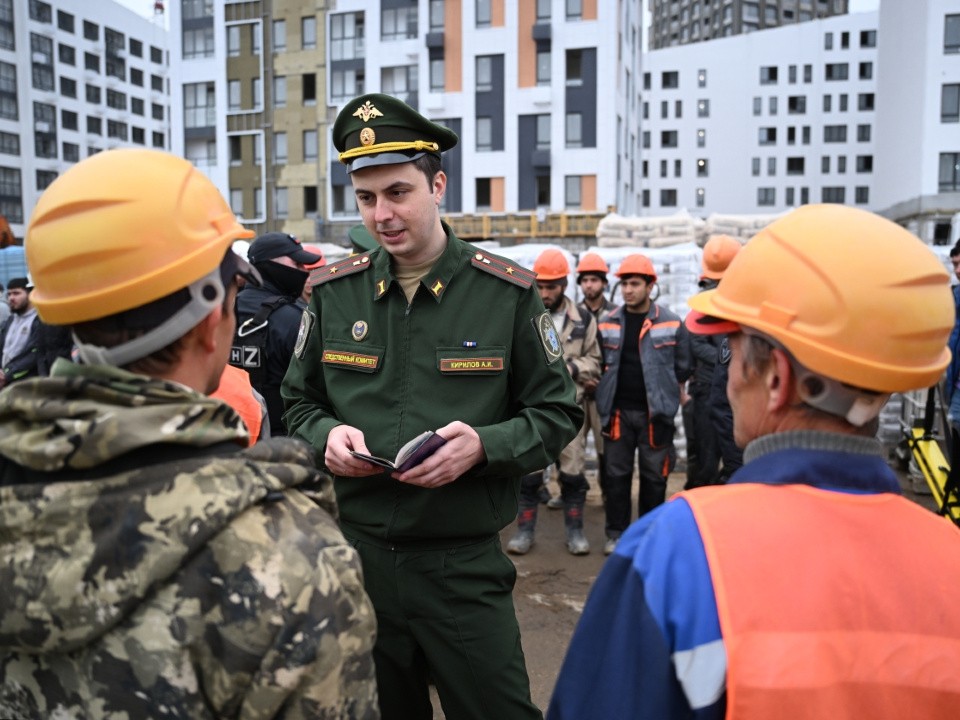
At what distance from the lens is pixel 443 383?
2.30 m

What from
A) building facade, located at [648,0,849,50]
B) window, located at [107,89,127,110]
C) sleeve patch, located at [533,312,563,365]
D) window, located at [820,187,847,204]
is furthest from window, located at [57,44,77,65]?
building facade, located at [648,0,849,50]

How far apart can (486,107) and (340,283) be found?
33.7 m

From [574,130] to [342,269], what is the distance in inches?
1306

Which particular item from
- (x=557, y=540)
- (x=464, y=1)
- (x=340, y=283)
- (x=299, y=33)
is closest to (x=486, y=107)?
(x=464, y=1)

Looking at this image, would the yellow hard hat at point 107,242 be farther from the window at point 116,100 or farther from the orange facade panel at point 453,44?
the window at point 116,100

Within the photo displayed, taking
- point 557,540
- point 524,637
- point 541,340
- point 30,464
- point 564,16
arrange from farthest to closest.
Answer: point 564,16 → point 557,540 → point 524,637 → point 541,340 → point 30,464

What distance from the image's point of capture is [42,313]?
1.22 metres

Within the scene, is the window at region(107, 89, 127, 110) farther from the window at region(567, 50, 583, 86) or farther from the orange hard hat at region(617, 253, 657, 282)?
the orange hard hat at region(617, 253, 657, 282)

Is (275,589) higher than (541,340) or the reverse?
the reverse

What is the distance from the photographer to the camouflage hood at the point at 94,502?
3.60 feet

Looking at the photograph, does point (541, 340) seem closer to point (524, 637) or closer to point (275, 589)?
point (275, 589)

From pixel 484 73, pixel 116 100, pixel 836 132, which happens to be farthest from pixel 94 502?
pixel 836 132

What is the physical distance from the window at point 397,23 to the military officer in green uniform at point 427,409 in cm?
3627

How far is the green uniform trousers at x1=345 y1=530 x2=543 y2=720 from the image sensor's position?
2162mm
